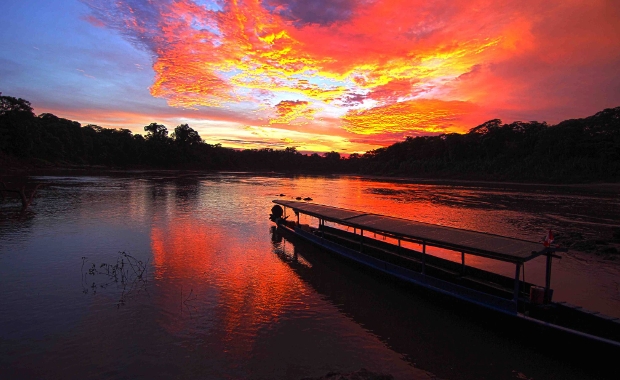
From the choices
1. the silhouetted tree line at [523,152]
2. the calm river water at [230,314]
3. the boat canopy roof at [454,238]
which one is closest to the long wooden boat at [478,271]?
the boat canopy roof at [454,238]

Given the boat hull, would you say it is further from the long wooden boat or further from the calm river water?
the calm river water

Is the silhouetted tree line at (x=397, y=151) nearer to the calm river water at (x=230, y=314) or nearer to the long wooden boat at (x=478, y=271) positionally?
the calm river water at (x=230, y=314)

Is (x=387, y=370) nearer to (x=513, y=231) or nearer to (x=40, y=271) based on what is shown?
(x=40, y=271)

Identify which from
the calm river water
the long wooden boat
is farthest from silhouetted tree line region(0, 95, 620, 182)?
the long wooden boat

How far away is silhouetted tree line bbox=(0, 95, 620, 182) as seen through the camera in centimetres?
6762

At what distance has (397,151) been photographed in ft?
443

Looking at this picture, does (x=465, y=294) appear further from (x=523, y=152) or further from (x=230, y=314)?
(x=523, y=152)

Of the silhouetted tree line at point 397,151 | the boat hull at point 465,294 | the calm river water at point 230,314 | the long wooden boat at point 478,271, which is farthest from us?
the silhouetted tree line at point 397,151

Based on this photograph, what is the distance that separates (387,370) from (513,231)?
66.4 feet

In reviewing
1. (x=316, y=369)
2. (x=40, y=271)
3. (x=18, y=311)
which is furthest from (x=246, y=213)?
(x=316, y=369)

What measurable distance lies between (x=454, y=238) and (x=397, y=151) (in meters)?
129

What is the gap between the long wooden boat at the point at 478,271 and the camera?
7.86 meters

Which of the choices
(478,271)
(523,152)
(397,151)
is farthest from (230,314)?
(397,151)

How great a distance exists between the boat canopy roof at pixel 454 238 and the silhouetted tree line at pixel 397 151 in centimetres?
6870
